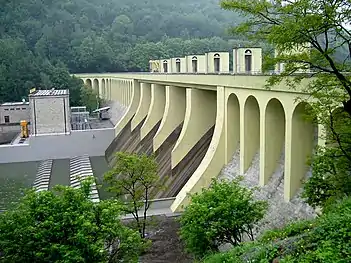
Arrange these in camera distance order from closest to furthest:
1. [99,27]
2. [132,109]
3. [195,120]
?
[195,120] < [132,109] < [99,27]

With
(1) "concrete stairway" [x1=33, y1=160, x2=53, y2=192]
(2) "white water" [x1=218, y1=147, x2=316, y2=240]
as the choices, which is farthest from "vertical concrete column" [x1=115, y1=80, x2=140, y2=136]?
(2) "white water" [x1=218, y1=147, x2=316, y2=240]

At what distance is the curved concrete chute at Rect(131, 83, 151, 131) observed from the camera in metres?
41.5

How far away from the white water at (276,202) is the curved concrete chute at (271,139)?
0.24 m

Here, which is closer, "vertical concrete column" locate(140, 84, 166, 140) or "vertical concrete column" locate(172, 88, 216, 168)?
"vertical concrete column" locate(172, 88, 216, 168)

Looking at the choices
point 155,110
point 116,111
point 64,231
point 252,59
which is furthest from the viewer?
point 116,111

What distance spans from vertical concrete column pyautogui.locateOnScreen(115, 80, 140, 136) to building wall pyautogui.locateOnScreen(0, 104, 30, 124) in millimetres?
15553

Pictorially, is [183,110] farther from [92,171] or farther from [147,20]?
[147,20]

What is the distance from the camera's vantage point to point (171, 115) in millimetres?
33281

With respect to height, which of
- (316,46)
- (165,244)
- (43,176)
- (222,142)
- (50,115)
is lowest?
(43,176)

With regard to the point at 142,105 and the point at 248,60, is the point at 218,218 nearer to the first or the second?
the point at 248,60

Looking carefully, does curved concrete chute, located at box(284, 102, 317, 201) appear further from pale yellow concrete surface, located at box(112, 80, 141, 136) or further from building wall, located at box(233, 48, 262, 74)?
pale yellow concrete surface, located at box(112, 80, 141, 136)

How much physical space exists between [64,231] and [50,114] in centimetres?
3236

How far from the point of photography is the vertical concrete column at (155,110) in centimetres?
3738

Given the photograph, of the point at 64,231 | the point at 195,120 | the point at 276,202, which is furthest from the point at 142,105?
the point at 64,231
